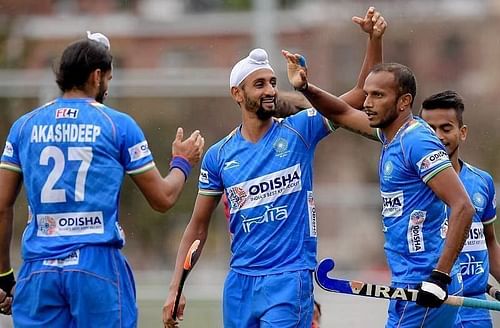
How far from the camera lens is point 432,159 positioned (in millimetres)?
5418

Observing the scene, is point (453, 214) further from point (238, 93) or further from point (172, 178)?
point (238, 93)

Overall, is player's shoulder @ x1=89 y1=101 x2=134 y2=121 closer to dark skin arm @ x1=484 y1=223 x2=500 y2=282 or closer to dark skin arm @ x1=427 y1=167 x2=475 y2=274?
dark skin arm @ x1=427 y1=167 x2=475 y2=274

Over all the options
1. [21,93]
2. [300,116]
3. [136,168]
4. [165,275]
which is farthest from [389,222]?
[21,93]

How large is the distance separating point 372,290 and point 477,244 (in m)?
1.13

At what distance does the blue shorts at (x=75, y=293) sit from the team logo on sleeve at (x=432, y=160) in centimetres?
149

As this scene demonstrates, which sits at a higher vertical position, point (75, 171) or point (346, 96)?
point (346, 96)

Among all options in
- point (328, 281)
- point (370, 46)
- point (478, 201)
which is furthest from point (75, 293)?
point (478, 201)

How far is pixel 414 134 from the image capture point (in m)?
5.55

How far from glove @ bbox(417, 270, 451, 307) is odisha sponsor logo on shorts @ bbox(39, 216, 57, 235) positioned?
1676 millimetres

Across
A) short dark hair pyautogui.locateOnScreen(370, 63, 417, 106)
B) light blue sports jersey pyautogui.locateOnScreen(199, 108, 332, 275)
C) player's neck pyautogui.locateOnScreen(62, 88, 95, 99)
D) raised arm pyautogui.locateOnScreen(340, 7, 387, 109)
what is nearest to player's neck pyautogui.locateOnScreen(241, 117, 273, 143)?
light blue sports jersey pyautogui.locateOnScreen(199, 108, 332, 275)

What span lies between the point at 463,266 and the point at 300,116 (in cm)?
122

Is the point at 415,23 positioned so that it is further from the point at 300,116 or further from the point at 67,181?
the point at 67,181

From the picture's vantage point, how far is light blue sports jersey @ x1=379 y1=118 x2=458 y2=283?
5523 mm

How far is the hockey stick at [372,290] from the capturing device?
537cm
